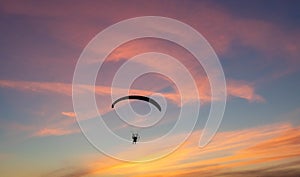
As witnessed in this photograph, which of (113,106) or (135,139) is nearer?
(135,139)

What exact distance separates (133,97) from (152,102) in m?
3.79

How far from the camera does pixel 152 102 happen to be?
66.4 m

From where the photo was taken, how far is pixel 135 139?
64000mm

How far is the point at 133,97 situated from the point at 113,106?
5.73 metres

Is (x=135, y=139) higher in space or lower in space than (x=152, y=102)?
lower

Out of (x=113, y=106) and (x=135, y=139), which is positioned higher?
(x=113, y=106)

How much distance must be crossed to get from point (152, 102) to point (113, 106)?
7.98m

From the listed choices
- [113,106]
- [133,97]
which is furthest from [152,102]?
[113,106]

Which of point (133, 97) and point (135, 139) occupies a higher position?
point (133, 97)

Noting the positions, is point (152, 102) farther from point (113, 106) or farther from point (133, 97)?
point (113, 106)

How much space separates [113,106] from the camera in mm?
68875

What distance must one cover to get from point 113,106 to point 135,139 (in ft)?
28.6
